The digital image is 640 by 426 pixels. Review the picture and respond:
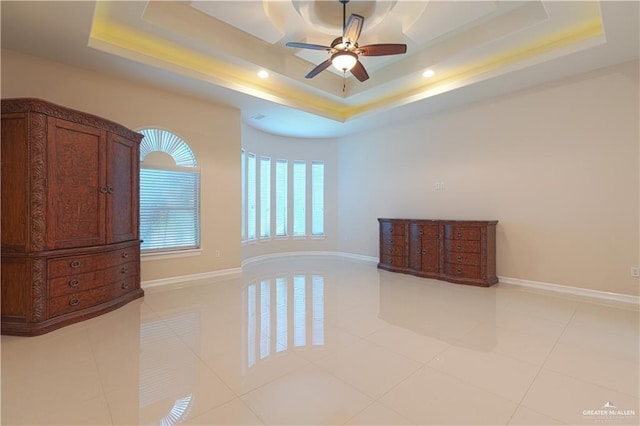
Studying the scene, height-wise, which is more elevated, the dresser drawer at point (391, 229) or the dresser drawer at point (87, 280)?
the dresser drawer at point (391, 229)

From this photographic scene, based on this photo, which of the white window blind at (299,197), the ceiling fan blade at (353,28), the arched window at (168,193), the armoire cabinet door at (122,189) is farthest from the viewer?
the white window blind at (299,197)

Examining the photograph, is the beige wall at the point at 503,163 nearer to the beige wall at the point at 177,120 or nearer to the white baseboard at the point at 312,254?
the beige wall at the point at 177,120

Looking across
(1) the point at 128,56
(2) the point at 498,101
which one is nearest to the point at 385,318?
(2) the point at 498,101

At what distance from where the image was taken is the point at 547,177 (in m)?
4.34

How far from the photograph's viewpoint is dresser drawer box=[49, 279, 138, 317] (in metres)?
2.97

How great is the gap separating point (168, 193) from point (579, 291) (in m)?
6.18

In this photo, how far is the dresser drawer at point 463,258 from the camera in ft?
15.1

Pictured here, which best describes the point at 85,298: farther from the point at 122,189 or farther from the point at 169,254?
the point at 169,254

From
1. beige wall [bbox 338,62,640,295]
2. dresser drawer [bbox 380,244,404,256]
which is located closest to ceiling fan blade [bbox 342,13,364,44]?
beige wall [bbox 338,62,640,295]

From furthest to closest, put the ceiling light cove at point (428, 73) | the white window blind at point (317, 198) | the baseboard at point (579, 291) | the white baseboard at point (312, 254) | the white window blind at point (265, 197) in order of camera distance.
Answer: the white window blind at point (317, 198) → the white window blind at point (265, 197) → the white baseboard at point (312, 254) → the ceiling light cove at point (428, 73) → the baseboard at point (579, 291)

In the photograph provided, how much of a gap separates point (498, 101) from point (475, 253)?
8.15 feet

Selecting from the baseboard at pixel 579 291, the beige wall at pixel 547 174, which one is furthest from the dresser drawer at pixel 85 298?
the baseboard at pixel 579 291

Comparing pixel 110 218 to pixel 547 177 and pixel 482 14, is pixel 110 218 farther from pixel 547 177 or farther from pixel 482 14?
pixel 547 177

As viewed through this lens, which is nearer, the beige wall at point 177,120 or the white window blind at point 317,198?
the beige wall at point 177,120
